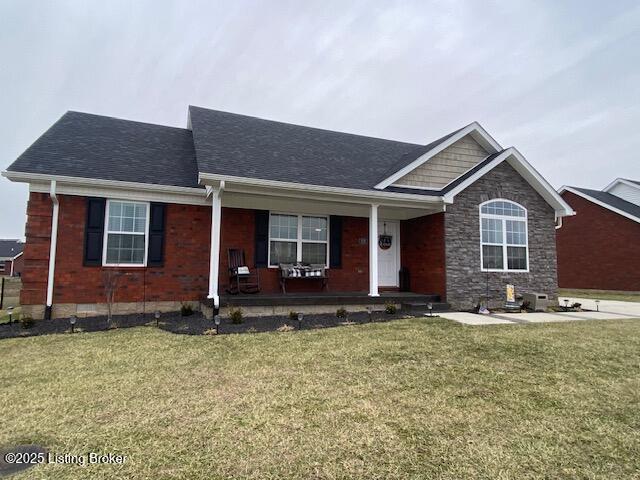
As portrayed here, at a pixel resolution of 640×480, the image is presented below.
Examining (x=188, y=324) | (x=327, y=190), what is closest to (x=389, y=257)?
(x=327, y=190)

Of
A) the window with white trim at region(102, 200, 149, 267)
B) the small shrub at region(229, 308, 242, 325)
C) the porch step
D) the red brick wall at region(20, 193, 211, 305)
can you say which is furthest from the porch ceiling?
the small shrub at region(229, 308, 242, 325)

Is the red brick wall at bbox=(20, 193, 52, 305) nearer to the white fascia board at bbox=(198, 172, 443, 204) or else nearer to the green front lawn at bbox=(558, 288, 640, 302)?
the white fascia board at bbox=(198, 172, 443, 204)

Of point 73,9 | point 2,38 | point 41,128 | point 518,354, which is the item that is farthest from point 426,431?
point 41,128

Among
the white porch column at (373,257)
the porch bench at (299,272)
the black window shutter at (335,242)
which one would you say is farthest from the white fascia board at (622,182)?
the porch bench at (299,272)

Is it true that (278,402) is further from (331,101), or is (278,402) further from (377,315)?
(331,101)

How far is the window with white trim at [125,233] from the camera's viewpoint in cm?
847

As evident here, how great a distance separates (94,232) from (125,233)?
2.12 feet

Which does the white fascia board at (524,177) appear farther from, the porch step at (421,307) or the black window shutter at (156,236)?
the black window shutter at (156,236)

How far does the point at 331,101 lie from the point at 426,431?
21.1 metres

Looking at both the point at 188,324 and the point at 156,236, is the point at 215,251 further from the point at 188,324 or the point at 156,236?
the point at 156,236

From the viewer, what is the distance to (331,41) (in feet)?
41.4

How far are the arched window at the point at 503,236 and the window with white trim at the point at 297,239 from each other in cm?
468

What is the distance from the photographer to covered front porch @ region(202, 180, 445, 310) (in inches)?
345

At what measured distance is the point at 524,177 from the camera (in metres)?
10.8
